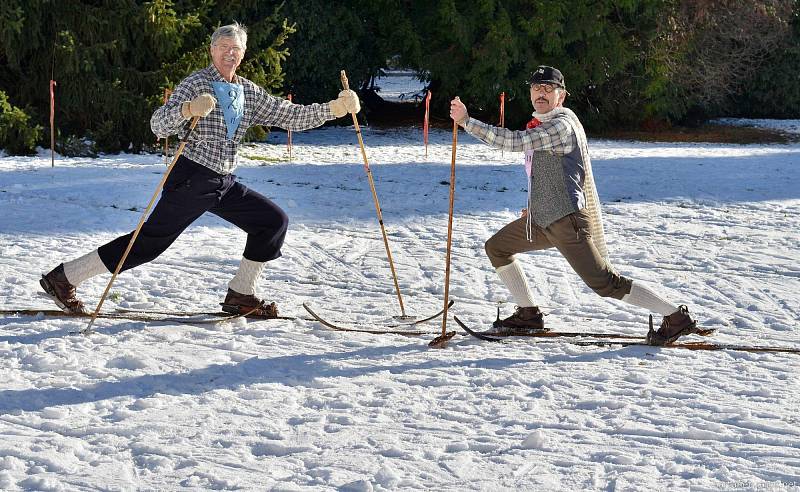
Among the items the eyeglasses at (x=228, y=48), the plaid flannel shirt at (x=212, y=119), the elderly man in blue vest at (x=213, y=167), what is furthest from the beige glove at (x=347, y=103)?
the eyeglasses at (x=228, y=48)

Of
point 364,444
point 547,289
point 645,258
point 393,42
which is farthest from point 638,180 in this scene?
point 364,444

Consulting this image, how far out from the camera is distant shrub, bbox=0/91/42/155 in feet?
45.7

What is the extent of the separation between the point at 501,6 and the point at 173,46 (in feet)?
20.9

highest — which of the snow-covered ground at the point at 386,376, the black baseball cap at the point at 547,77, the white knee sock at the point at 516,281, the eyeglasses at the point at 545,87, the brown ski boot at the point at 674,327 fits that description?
the black baseball cap at the point at 547,77

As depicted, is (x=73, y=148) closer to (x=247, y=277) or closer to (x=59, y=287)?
(x=59, y=287)

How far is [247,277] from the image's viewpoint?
6383 millimetres

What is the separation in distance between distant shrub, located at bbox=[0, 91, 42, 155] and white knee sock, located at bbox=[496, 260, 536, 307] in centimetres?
972

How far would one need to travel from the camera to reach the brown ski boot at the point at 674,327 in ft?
19.0

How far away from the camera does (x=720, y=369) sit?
5.52 metres

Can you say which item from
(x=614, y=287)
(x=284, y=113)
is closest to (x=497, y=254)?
(x=614, y=287)

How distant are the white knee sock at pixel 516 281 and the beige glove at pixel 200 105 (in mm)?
1842

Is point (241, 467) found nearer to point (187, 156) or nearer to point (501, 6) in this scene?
point (187, 156)

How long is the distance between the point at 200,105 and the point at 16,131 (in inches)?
381

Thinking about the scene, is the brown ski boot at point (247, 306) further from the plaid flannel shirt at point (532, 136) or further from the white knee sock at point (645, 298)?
the white knee sock at point (645, 298)
